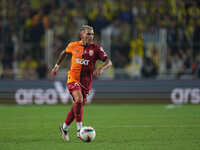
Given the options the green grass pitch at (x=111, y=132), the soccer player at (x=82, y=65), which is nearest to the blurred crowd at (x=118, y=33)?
the green grass pitch at (x=111, y=132)

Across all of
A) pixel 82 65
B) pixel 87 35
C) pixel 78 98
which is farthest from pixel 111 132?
pixel 87 35

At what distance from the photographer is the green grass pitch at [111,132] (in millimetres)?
7938

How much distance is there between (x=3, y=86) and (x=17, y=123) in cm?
737

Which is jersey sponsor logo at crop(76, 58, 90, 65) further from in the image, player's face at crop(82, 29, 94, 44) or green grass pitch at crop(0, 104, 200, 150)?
green grass pitch at crop(0, 104, 200, 150)

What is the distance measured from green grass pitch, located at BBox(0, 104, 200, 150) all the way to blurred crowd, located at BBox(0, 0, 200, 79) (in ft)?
16.0

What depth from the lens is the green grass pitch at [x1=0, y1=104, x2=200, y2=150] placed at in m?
7.94

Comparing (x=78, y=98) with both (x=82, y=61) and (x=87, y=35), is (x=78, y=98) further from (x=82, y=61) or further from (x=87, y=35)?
(x=87, y=35)

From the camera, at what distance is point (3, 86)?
19234mm

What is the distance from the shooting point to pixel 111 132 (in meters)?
10.1

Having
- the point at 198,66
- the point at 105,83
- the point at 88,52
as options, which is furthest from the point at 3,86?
the point at 88,52

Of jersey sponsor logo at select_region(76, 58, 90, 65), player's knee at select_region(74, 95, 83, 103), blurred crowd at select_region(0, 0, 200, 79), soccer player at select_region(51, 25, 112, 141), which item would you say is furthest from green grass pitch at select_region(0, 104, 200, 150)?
blurred crowd at select_region(0, 0, 200, 79)

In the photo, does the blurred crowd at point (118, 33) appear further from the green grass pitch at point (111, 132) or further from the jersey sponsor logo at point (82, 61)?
the jersey sponsor logo at point (82, 61)

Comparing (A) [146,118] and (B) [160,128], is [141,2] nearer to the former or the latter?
(A) [146,118]

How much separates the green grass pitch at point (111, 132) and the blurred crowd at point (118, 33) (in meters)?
4.88
